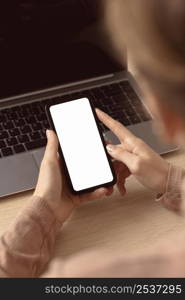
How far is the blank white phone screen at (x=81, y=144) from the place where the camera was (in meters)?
0.82

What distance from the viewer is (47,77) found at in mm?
1011

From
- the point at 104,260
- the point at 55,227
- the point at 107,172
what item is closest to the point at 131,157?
the point at 107,172

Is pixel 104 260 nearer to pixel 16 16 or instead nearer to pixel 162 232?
pixel 162 232

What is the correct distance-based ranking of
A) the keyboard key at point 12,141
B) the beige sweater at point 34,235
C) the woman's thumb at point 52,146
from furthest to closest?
the keyboard key at point 12,141
the woman's thumb at point 52,146
the beige sweater at point 34,235

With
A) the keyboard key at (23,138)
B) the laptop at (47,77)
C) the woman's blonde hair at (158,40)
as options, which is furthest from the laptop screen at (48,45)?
the woman's blonde hair at (158,40)

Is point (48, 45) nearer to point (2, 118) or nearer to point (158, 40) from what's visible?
point (2, 118)

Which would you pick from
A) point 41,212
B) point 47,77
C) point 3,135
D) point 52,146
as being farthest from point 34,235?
point 47,77

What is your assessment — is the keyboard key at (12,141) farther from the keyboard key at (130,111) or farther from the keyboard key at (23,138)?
the keyboard key at (130,111)

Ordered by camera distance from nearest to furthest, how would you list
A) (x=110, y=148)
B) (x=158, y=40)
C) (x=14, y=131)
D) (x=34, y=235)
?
(x=158, y=40)
(x=34, y=235)
(x=110, y=148)
(x=14, y=131)

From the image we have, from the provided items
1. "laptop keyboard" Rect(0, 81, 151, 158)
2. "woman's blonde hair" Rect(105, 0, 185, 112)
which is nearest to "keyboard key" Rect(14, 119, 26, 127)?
"laptop keyboard" Rect(0, 81, 151, 158)

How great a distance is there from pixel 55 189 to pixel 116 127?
163 millimetres

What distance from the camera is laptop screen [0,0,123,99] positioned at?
36.6 inches

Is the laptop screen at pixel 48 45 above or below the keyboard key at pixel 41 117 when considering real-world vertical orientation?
above

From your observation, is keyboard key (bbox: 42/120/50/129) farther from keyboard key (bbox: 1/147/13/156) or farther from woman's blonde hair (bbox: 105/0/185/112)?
woman's blonde hair (bbox: 105/0/185/112)
